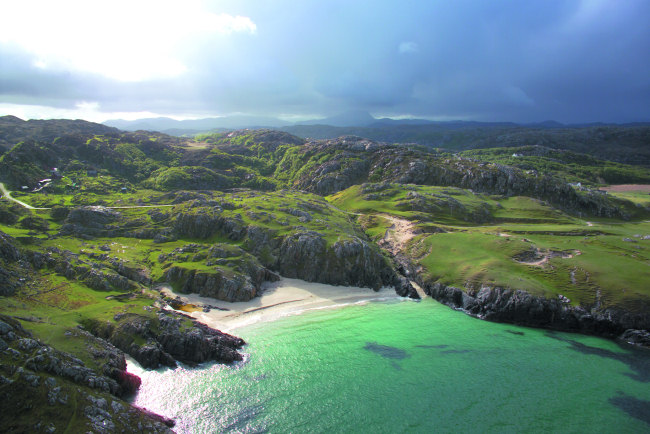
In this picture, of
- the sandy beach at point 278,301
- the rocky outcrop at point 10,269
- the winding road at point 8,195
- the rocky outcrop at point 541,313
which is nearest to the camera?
the rocky outcrop at point 10,269

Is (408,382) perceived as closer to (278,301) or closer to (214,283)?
(278,301)

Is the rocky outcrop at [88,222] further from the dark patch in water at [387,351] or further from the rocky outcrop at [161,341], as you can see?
the dark patch in water at [387,351]

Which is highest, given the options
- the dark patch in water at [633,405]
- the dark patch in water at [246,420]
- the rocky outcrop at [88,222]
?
the rocky outcrop at [88,222]

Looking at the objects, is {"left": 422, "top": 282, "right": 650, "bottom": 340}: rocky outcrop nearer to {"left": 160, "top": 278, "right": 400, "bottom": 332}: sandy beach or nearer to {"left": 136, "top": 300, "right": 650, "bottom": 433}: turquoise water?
{"left": 136, "top": 300, "right": 650, "bottom": 433}: turquoise water

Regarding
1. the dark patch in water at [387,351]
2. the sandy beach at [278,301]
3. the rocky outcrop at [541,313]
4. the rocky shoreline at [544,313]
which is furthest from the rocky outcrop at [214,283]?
the rocky outcrop at [541,313]

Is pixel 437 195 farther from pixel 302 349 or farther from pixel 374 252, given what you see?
pixel 302 349

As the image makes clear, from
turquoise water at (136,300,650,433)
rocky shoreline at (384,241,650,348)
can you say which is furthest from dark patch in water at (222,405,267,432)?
rocky shoreline at (384,241,650,348)

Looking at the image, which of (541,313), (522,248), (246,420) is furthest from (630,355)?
(246,420)
